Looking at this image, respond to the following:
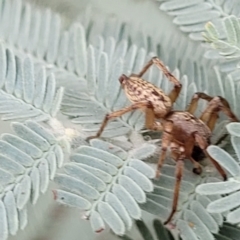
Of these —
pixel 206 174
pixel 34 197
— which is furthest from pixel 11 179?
pixel 206 174

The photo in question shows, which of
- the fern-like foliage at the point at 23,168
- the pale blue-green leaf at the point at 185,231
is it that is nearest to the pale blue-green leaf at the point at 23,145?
the fern-like foliage at the point at 23,168

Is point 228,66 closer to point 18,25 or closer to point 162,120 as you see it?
point 162,120

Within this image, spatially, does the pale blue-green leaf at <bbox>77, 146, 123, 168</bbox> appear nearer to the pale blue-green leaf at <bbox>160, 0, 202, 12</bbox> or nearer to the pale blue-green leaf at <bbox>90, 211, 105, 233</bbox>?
the pale blue-green leaf at <bbox>90, 211, 105, 233</bbox>

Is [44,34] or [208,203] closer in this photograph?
[208,203]

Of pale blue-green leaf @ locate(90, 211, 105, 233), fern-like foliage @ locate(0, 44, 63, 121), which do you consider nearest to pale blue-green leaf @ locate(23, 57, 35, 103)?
fern-like foliage @ locate(0, 44, 63, 121)

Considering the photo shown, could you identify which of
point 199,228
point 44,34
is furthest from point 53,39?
point 199,228

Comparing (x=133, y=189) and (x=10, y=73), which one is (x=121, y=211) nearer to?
(x=133, y=189)
